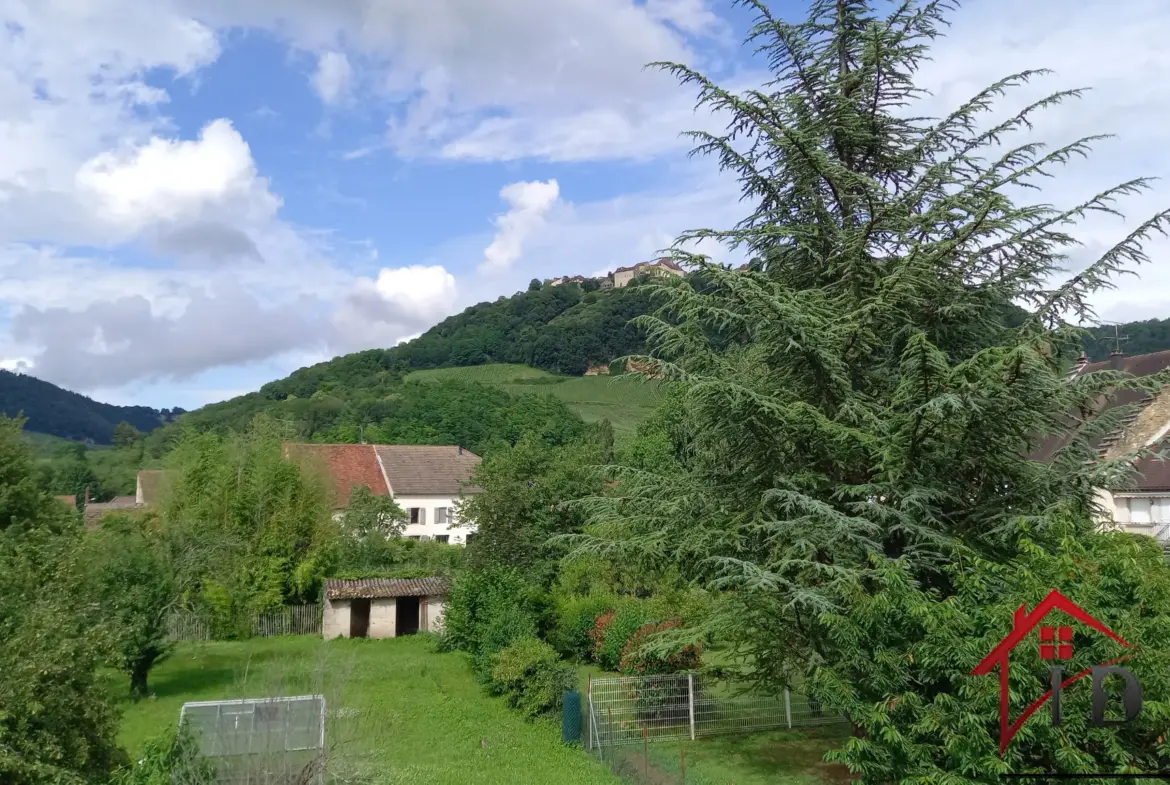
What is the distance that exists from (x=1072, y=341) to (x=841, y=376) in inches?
114

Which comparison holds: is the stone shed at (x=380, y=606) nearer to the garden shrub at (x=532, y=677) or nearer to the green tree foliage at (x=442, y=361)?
the garden shrub at (x=532, y=677)

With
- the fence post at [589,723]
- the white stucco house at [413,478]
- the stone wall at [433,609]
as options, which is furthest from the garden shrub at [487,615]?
the white stucco house at [413,478]

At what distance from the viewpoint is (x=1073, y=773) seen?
6469mm

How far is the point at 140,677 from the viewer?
67.1 ft

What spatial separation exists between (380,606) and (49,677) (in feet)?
64.9

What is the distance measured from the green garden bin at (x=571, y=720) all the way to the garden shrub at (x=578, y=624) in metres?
6.79

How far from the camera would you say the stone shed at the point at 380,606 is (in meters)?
28.4

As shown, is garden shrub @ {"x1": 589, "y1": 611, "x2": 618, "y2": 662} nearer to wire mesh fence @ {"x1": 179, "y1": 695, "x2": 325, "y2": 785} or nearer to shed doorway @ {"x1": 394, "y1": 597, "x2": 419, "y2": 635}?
shed doorway @ {"x1": 394, "y1": 597, "x2": 419, "y2": 635}

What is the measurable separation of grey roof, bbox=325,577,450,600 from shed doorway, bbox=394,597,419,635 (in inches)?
32.2

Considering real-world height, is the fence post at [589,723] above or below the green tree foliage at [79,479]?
below

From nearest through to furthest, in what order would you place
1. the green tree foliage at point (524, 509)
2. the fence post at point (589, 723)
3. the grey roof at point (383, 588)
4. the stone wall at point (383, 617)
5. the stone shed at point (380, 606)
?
1. the fence post at point (589, 723)
2. the green tree foliage at point (524, 509)
3. the grey roof at point (383, 588)
4. the stone shed at point (380, 606)
5. the stone wall at point (383, 617)

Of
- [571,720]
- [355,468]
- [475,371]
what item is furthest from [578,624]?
[475,371]

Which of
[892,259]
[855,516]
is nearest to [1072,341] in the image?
[892,259]

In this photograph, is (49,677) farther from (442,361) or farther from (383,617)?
(442,361)
